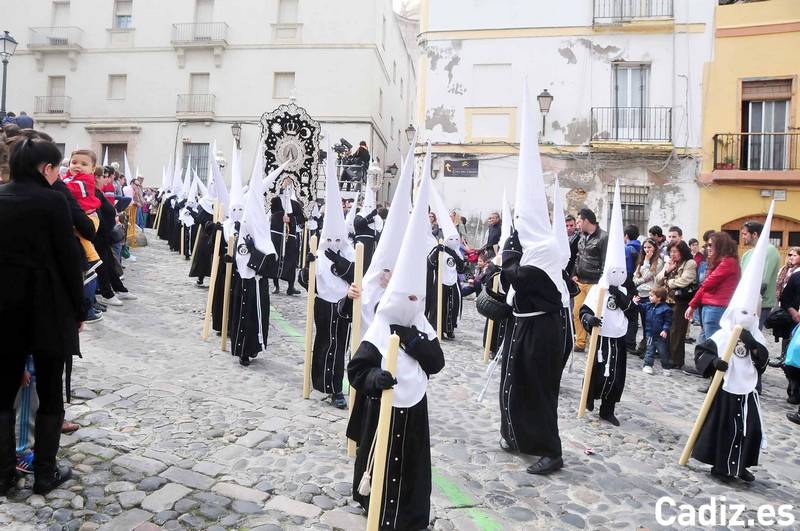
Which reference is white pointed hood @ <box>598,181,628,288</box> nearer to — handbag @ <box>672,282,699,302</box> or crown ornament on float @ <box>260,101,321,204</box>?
handbag @ <box>672,282,699,302</box>

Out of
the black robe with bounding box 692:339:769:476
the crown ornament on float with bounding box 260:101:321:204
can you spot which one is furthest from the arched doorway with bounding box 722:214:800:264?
the black robe with bounding box 692:339:769:476

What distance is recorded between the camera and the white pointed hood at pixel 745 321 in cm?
464

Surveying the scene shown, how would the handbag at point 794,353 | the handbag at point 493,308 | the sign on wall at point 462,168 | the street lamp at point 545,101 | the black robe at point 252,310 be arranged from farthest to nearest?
the sign on wall at point 462,168 < the street lamp at point 545,101 < the black robe at point 252,310 < the handbag at point 794,353 < the handbag at point 493,308

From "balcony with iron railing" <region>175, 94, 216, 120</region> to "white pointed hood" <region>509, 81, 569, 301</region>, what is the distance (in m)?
24.9

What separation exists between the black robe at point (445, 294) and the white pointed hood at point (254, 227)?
2.92m

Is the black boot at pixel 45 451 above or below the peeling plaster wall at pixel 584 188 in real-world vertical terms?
below

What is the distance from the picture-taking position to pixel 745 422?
4.59 m

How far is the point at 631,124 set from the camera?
59.8 ft

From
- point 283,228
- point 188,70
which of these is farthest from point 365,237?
point 188,70

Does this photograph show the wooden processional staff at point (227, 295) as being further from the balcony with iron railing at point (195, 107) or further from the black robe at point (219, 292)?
the balcony with iron railing at point (195, 107)

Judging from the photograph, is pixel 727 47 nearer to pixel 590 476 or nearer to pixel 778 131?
pixel 778 131

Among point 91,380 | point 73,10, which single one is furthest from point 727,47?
point 73,10

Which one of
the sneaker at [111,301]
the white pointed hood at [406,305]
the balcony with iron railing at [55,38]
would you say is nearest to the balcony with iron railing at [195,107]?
the balcony with iron railing at [55,38]

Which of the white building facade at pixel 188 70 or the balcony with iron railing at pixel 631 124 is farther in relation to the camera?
the white building facade at pixel 188 70
